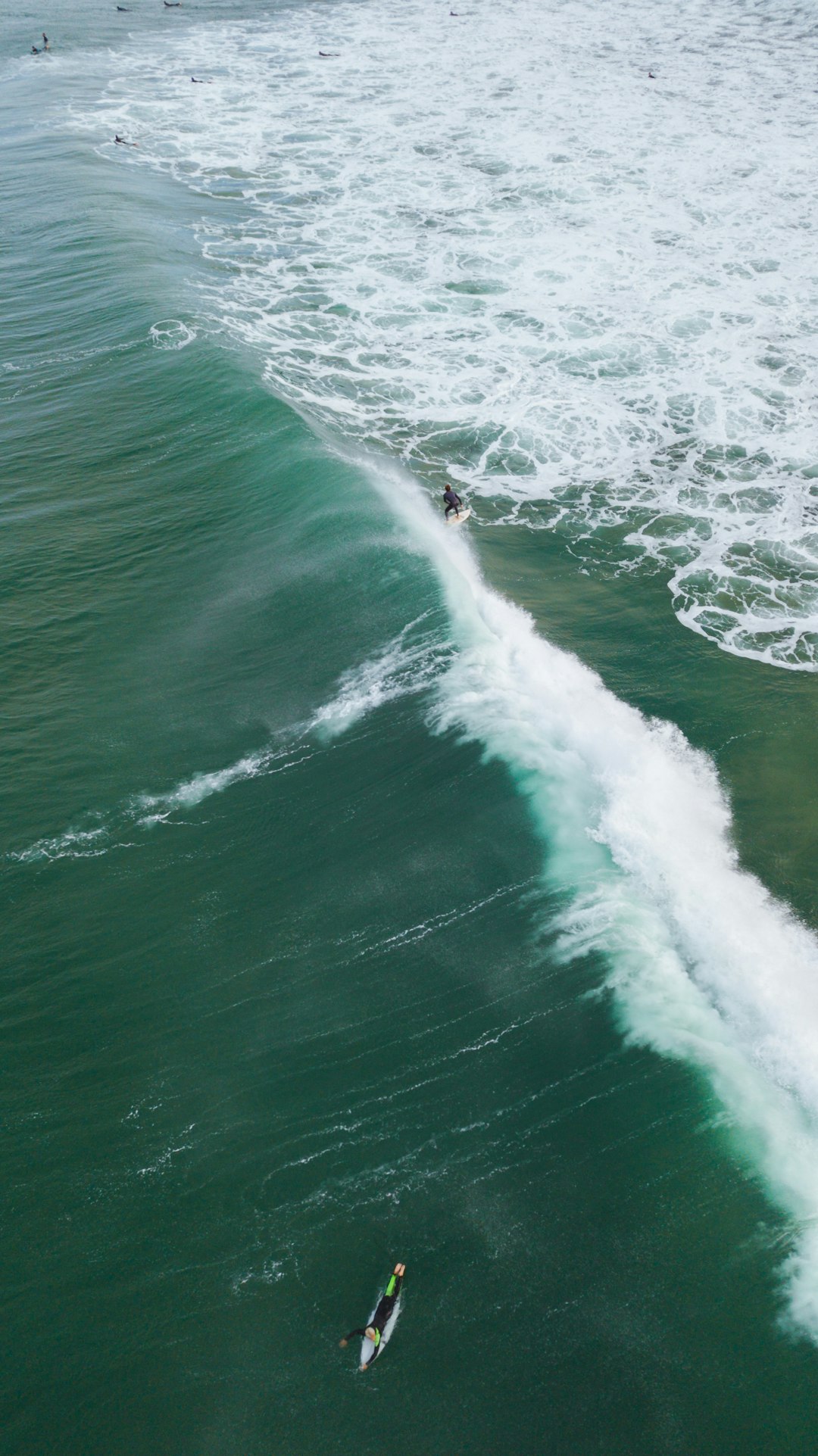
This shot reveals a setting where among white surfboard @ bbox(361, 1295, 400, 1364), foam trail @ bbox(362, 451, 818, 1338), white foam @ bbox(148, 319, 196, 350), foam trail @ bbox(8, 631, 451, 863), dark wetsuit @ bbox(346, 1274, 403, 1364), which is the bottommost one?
white surfboard @ bbox(361, 1295, 400, 1364)

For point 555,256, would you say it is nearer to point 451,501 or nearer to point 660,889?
point 451,501

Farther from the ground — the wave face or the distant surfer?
the wave face

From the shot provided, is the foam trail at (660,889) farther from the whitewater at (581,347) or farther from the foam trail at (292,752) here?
the foam trail at (292,752)

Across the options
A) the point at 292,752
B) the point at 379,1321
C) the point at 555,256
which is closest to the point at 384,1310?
the point at 379,1321

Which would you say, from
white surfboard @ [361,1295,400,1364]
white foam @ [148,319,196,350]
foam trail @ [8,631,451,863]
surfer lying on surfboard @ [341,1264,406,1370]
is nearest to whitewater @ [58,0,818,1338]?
foam trail @ [8,631,451,863]

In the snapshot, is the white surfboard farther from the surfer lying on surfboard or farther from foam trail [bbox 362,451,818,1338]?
foam trail [bbox 362,451,818,1338]

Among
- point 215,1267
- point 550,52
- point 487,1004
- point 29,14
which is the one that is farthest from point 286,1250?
point 29,14

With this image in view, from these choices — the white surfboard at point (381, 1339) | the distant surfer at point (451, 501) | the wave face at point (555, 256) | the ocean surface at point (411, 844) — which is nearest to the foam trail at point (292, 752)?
the ocean surface at point (411, 844)
